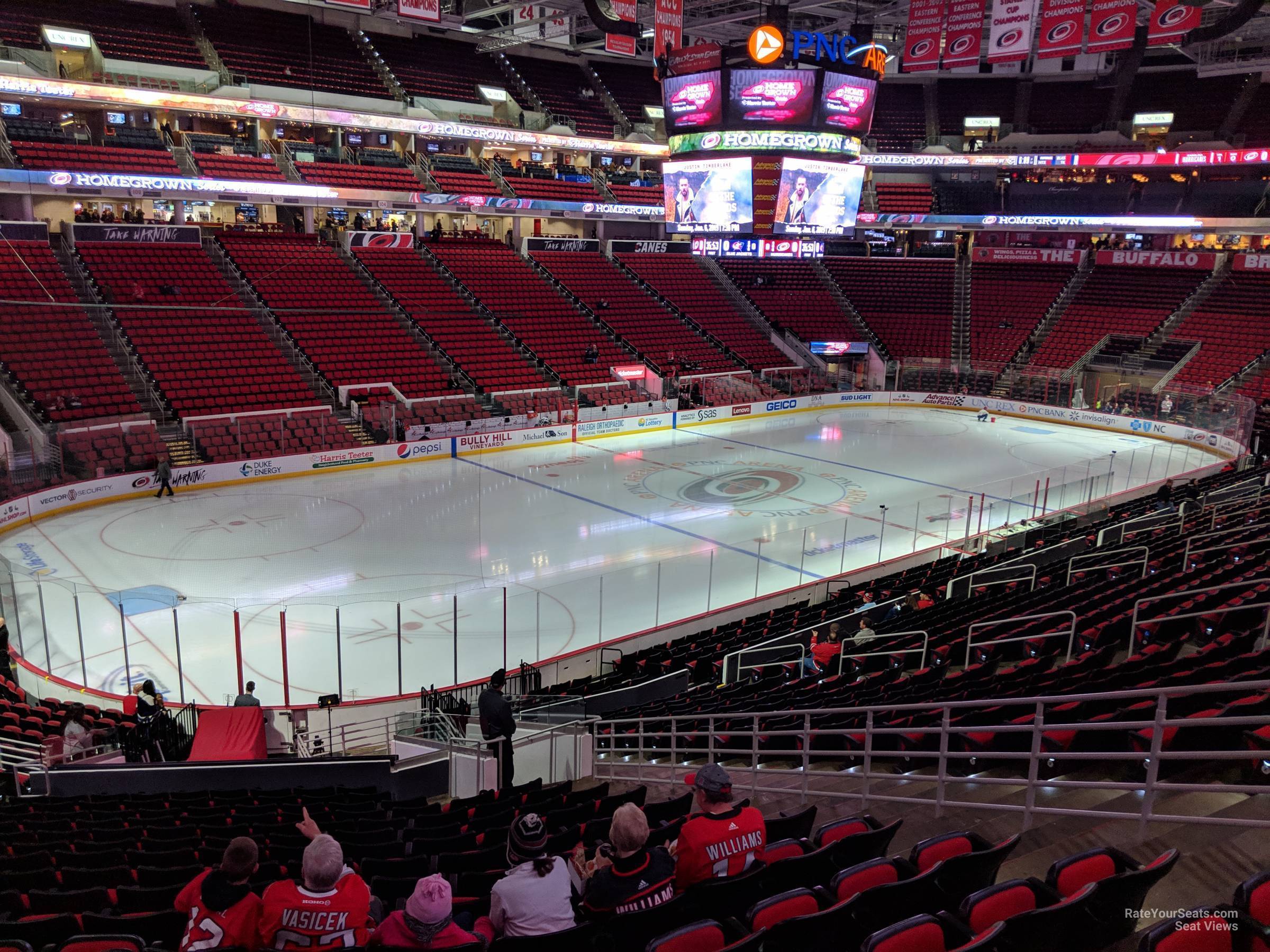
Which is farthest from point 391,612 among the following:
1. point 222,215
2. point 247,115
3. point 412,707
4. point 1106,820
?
point 222,215

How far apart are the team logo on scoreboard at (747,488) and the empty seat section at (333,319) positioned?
28.2 ft

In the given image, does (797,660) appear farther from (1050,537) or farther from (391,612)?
(1050,537)

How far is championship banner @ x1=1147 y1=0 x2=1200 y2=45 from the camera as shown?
19219 millimetres

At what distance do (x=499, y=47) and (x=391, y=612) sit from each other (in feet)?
115

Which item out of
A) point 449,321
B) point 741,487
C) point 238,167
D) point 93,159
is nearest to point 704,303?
point 449,321

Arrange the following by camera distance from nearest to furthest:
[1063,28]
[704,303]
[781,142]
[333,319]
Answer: [1063,28] < [781,142] < [333,319] < [704,303]

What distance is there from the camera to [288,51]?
36031 mm

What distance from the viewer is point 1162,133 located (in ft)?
133

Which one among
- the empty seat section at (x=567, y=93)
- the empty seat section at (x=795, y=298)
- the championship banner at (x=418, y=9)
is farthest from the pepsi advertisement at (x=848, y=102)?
the empty seat section at (x=567, y=93)

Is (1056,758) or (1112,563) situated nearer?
(1056,758)

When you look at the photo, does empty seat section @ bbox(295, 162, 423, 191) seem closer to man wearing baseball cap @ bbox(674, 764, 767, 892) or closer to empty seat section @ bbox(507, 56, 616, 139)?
empty seat section @ bbox(507, 56, 616, 139)

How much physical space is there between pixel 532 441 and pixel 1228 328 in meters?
27.3

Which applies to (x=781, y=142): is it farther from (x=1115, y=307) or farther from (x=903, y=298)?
(x=1115, y=307)

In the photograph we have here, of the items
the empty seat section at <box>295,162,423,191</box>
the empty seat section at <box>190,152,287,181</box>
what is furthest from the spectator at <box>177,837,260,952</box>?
the empty seat section at <box>295,162,423,191</box>
